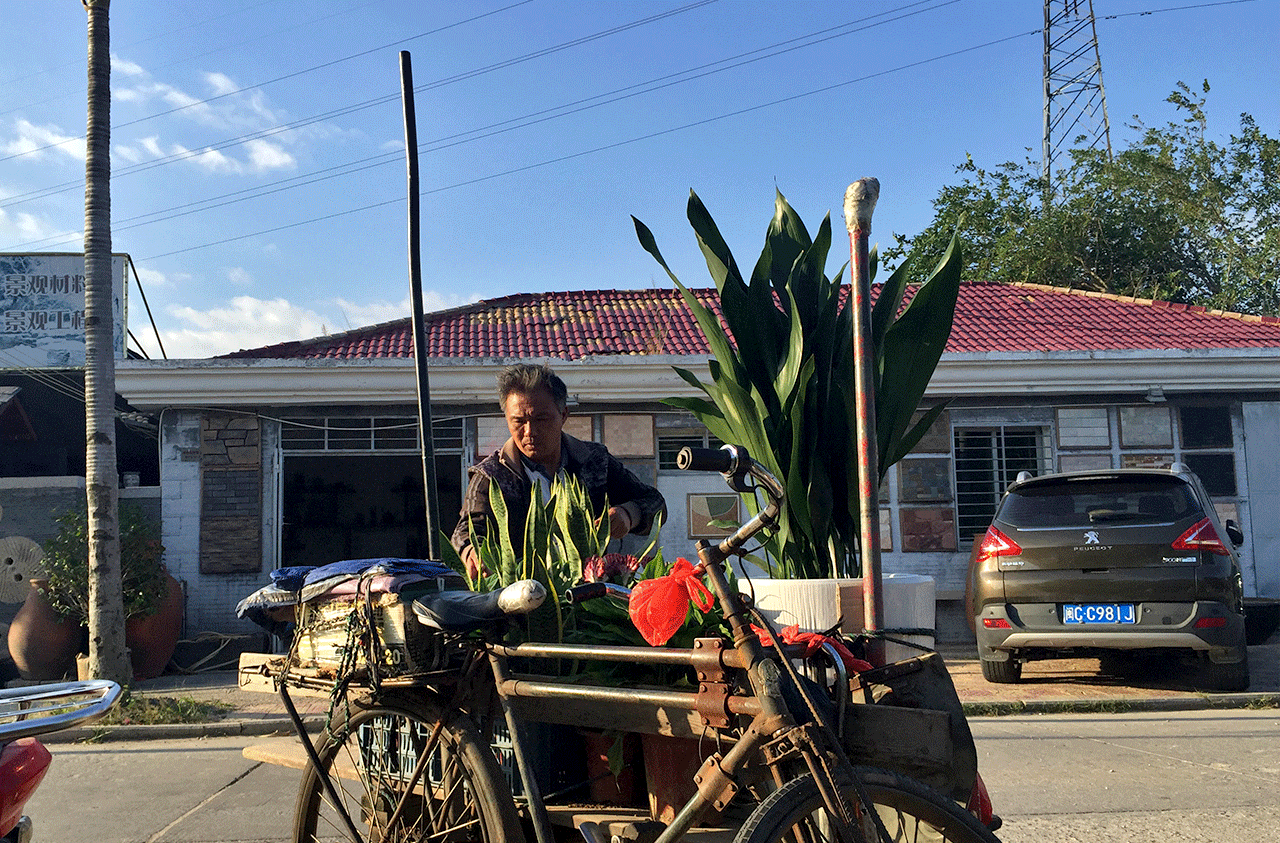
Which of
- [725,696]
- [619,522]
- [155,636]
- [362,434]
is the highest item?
[362,434]

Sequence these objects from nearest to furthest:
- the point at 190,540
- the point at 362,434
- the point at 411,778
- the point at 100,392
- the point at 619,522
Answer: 1. the point at 411,778
2. the point at 619,522
3. the point at 100,392
4. the point at 190,540
5. the point at 362,434

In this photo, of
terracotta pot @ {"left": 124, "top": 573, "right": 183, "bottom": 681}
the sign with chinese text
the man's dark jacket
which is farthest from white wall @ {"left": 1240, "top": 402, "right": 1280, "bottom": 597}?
the sign with chinese text

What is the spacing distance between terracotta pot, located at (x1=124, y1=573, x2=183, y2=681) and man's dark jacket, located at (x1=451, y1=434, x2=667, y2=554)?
7.42 meters

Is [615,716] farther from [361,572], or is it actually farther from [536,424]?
[536,424]

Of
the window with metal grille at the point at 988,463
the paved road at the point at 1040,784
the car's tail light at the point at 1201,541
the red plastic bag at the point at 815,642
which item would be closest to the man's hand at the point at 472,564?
the red plastic bag at the point at 815,642

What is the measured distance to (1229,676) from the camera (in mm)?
7410

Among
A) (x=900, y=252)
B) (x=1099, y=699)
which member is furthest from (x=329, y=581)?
(x=900, y=252)

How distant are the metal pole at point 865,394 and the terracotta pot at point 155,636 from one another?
26.1 ft

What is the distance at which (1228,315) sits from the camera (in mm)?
14375

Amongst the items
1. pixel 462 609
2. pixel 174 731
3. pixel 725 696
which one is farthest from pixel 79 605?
pixel 725 696

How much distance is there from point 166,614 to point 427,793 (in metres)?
8.38

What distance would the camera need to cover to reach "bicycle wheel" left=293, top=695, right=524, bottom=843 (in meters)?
2.42

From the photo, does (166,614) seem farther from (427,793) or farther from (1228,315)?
(1228,315)

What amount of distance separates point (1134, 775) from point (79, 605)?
8.76 metres
